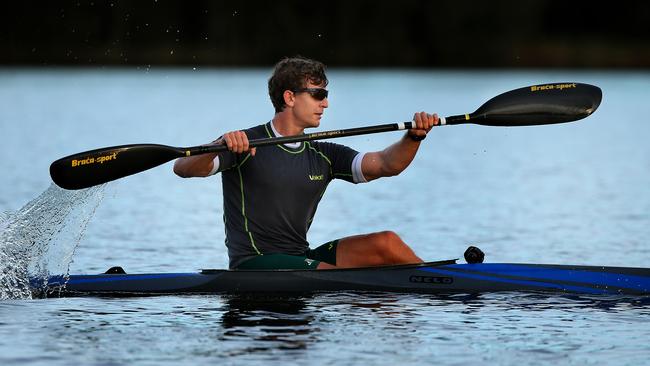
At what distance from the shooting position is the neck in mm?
11172

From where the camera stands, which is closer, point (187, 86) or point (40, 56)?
point (187, 86)

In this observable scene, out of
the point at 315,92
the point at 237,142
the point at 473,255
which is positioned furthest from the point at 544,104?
the point at 237,142

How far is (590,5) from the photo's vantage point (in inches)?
3888

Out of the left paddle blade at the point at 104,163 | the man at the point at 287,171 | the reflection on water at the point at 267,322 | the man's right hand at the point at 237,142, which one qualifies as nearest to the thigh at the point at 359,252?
the man at the point at 287,171

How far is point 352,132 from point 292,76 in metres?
0.86

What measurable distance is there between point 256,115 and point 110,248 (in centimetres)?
3193

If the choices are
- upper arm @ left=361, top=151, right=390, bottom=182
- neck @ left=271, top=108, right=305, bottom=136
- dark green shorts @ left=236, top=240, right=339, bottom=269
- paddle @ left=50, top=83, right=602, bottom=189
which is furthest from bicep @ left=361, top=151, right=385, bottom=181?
dark green shorts @ left=236, top=240, right=339, bottom=269

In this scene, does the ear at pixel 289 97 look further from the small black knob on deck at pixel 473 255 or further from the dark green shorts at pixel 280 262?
the small black knob on deck at pixel 473 255

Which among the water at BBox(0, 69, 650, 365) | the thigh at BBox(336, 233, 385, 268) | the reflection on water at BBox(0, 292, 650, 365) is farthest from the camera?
the thigh at BBox(336, 233, 385, 268)

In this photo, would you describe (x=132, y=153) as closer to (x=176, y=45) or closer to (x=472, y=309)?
(x=472, y=309)

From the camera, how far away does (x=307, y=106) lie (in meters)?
11.1

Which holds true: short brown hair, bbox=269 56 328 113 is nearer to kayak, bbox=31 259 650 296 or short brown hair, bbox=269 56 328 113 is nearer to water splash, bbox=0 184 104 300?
kayak, bbox=31 259 650 296

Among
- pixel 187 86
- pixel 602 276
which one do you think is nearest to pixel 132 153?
pixel 602 276

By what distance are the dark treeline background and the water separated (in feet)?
144
